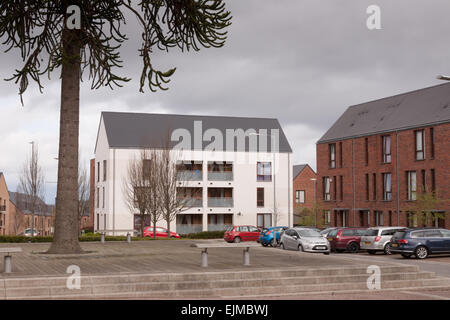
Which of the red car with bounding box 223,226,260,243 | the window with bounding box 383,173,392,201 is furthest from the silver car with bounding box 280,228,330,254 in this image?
the window with bounding box 383,173,392,201

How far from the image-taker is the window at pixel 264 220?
5794 centimetres

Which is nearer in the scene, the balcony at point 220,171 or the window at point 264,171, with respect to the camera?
the balcony at point 220,171

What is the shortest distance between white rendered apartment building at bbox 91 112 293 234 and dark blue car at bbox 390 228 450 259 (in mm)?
26937

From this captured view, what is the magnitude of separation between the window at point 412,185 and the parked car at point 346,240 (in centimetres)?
1336

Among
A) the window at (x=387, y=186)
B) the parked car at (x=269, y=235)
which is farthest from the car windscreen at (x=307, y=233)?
the window at (x=387, y=186)

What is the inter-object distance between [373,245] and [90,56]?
1906 cm

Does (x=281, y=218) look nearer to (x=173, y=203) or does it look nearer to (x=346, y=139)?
(x=346, y=139)

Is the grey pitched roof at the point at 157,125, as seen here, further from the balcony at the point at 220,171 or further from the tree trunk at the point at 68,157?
the tree trunk at the point at 68,157

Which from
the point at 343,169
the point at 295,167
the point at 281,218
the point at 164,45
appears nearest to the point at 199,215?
the point at 281,218

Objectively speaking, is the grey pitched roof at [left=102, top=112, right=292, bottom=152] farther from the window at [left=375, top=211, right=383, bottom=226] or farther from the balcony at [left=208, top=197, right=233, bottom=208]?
the window at [left=375, top=211, right=383, bottom=226]

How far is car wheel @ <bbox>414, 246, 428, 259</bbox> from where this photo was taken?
2630cm

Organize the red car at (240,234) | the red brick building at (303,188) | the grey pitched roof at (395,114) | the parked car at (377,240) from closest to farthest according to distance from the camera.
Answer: the parked car at (377,240)
the red car at (240,234)
the grey pitched roof at (395,114)
the red brick building at (303,188)

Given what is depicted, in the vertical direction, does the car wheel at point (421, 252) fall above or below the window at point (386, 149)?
below

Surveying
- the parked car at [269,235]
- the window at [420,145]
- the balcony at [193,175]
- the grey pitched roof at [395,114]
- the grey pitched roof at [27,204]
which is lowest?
the parked car at [269,235]
